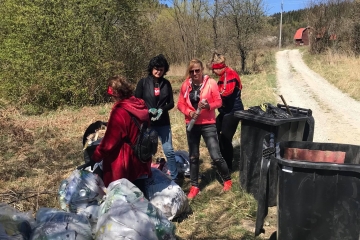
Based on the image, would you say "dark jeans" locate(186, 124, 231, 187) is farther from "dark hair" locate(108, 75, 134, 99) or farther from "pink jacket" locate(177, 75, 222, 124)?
"dark hair" locate(108, 75, 134, 99)

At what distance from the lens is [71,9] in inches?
466

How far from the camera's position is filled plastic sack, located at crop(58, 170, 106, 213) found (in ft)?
10.6

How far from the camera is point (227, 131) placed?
16.3 feet

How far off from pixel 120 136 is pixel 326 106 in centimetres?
902

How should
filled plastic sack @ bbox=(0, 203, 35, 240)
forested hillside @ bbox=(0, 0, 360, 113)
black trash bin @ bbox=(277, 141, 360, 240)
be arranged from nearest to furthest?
black trash bin @ bbox=(277, 141, 360, 240) < filled plastic sack @ bbox=(0, 203, 35, 240) < forested hillside @ bbox=(0, 0, 360, 113)

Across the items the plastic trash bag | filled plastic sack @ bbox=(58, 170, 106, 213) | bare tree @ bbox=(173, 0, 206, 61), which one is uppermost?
bare tree @ bbox=(173, 0, 206, 61)

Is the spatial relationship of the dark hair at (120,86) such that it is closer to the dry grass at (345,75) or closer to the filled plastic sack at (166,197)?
the filled plastic sack at (166,197)

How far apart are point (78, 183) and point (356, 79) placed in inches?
539

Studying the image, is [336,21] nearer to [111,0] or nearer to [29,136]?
[111,0]

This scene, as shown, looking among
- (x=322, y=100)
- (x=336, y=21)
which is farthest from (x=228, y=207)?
(x=336, y=21)

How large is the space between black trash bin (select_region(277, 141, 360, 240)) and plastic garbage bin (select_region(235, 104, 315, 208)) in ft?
4.17

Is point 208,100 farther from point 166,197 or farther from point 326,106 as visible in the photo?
point 326,106

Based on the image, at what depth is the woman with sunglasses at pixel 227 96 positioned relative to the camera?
15.8 ft

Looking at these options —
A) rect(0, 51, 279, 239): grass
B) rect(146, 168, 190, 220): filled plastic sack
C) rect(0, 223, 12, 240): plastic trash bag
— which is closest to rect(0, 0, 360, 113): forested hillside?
rect(0, 51, 279, 239): grass
